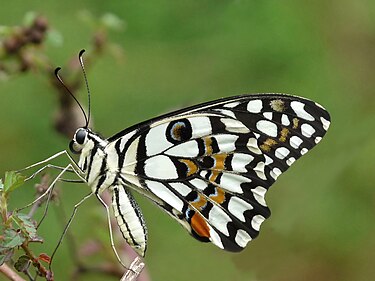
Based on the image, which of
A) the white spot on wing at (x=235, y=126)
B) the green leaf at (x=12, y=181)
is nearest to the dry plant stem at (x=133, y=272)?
the green leaf at (x=12, y=181)

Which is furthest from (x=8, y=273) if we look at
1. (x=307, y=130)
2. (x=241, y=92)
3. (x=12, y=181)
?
(x=241, y=92)

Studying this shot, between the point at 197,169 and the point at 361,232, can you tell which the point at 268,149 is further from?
the point at 361,232

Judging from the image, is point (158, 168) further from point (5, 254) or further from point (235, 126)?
point (5, 254)

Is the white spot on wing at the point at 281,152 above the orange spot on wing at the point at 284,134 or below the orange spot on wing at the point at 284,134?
below

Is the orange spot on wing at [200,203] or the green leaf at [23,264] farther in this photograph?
the orange spot on wing at [200,203]

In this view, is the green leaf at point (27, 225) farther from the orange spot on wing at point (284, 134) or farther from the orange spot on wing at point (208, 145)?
the orange spot on wing at point (284, 134)
